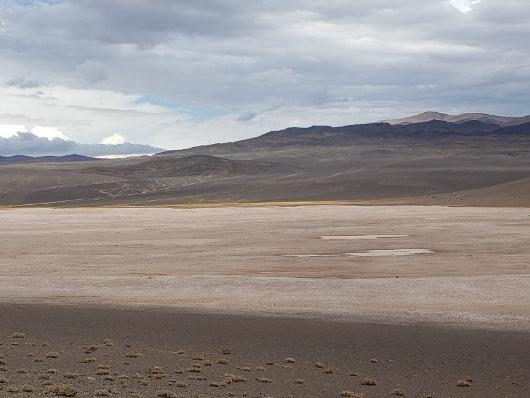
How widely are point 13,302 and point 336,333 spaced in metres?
10.5

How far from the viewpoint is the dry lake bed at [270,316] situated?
13695 mm

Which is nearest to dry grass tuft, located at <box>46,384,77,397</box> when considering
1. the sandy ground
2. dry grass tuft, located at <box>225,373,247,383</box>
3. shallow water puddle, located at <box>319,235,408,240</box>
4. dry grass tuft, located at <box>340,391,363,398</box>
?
dry grass tuft, located at <box>225,373,247,383</box>

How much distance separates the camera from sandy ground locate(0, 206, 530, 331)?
833 inches

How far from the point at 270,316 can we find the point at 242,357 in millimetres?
4248

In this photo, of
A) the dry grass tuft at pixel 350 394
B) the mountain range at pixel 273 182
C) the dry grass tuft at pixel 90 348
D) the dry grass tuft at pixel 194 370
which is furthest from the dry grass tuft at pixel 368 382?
the mountain range at pixel 273 182

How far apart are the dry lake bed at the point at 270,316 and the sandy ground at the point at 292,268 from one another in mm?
102

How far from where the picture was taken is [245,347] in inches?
656

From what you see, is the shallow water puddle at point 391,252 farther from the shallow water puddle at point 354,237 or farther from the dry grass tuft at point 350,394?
the dry grass tuft at point 350,394

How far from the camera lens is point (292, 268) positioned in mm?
28797

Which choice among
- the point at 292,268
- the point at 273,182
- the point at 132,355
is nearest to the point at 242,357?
the point at 132,355

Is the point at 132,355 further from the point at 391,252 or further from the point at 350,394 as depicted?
the point at 391,252

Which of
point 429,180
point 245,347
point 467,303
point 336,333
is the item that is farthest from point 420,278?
point 429,180

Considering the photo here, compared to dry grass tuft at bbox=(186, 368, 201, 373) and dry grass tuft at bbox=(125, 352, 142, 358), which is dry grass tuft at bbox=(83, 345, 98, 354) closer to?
dry grass tuft at bbox=(125, 352, 142, 358)

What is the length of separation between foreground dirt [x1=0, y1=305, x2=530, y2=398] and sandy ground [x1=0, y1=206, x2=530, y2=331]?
1702mm
